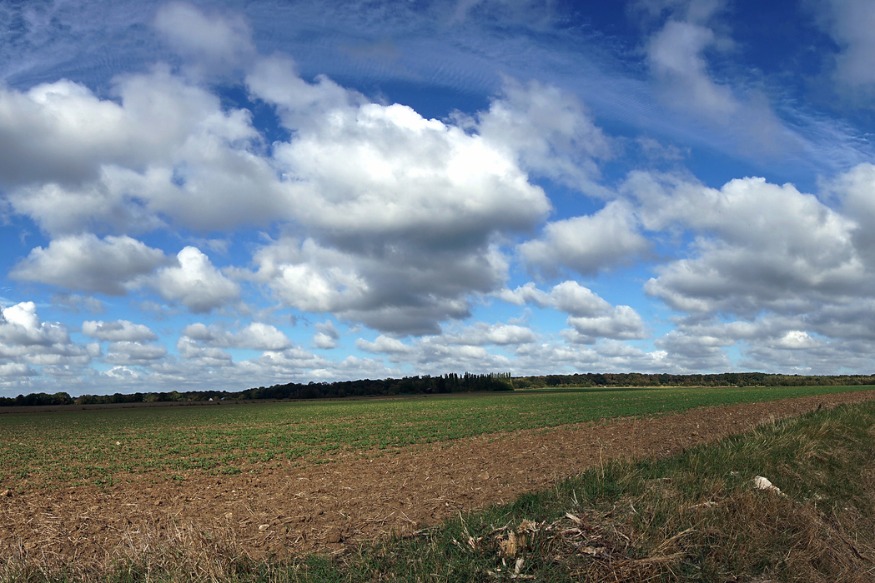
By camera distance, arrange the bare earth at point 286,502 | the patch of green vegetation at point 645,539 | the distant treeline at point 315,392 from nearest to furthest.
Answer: the patch of green vegetation at point 645,539 < the bare earth at point 286,502 < the distant treeline at point 315,392

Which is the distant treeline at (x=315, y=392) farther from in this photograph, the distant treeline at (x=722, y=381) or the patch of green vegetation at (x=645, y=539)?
A: the patch of green vegetation at (x=645, y=539)

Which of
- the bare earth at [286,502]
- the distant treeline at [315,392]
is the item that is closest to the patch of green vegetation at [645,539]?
the bare earth at [286,502]

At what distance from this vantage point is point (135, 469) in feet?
82.7

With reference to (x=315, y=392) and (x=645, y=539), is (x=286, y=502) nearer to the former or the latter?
(x=645, y=539)

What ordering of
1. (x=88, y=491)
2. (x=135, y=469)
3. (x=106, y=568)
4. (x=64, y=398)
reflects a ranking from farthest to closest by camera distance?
(x=64, y=398) < (x=135, y=469) < (x=88, y=491) < (x=106, y=568)

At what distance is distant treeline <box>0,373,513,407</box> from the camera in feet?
401

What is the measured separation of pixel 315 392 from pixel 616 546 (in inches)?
6012

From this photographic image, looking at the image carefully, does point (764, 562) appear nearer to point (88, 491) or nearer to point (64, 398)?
point (88, 491)

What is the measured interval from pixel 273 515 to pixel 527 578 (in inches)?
335

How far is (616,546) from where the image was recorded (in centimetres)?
716

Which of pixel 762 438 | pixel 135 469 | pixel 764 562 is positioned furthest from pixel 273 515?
pixel 135 469

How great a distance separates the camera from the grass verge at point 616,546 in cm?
698

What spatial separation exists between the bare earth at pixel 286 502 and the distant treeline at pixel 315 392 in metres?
120

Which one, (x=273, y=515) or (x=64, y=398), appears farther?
(x=64, y=398)
